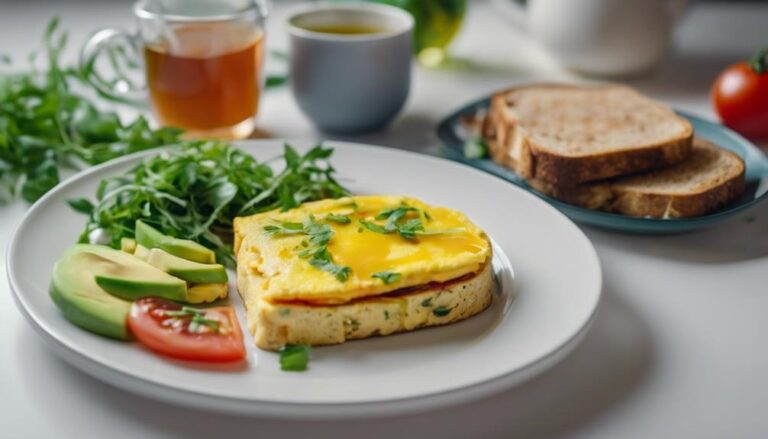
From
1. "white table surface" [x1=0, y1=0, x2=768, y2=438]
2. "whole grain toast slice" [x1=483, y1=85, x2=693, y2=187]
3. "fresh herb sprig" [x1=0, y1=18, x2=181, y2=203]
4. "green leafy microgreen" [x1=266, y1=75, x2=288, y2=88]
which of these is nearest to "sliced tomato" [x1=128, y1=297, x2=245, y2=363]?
"white table surface" [x1=0, y1=0, x2=768, y2=438]

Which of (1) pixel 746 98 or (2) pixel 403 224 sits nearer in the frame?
(2) pixel 403 224

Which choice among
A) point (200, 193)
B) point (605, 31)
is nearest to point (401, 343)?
point (200, 193)

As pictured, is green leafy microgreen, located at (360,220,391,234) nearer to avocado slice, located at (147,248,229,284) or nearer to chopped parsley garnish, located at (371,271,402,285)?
chopped parsley garnish, located at (371,271,402,285)

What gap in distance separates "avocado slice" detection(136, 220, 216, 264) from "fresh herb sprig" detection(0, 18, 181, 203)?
563 mm

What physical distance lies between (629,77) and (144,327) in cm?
225

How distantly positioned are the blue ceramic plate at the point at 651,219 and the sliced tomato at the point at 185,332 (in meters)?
0.92

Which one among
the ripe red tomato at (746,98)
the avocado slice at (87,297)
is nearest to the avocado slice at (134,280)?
the avocado slice at (87,297)

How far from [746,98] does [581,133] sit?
60 centimetres

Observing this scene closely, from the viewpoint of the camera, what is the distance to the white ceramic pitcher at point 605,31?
3027mm

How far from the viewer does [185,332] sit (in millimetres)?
1552

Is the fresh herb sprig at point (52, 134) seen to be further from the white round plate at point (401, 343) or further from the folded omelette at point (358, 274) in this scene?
the folded omelette at point (358, 274)

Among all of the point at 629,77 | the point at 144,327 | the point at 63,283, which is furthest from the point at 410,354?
the point at 629,77

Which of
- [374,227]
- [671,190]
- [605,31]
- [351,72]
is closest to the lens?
[374,227]

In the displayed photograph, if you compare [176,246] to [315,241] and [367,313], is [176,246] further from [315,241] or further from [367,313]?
[367,313]
